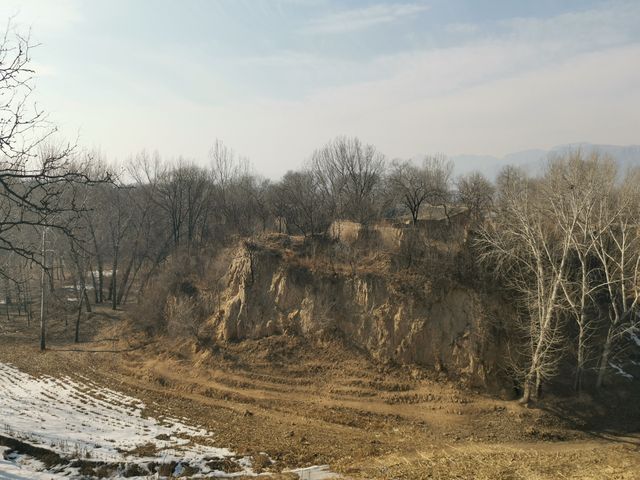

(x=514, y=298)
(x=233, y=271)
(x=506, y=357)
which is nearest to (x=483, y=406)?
(x=506, y=357)

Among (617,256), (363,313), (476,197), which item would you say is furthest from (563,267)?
(476,197)

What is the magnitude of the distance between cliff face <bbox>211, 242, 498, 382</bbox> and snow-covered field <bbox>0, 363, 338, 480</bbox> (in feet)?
23.4

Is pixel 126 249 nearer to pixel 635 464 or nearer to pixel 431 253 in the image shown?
pixel 431 253

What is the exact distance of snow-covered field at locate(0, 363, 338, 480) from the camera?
11703 mm

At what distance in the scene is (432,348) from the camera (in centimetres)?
2119

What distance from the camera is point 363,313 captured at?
2261 centimetres

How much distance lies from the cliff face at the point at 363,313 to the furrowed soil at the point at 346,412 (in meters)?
0.82

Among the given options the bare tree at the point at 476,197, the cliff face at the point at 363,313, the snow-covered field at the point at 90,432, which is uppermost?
the bare tree at the point at 476,197

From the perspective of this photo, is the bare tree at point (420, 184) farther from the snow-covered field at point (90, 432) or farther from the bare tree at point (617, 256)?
the snow-covered field at point (90, 432)

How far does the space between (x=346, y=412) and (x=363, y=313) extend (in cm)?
558

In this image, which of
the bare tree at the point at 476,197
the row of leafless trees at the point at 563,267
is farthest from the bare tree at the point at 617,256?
the bare tree at the point at 476,197

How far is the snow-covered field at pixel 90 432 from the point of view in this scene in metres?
11.7

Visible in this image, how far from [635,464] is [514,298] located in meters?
10.9

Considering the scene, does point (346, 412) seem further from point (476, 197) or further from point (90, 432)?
point (476, 197)
